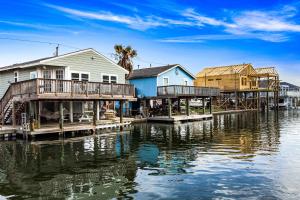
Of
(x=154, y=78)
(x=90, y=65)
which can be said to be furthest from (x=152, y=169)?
(x=154, y=78)

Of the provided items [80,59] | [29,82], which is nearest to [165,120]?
[80,59]

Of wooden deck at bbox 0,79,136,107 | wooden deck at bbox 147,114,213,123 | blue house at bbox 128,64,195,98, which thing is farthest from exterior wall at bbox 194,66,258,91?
wooden deck at bbox 0,79,136,107

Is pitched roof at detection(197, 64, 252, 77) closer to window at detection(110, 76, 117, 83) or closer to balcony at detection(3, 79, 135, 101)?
window at detection(110, 76, 117, 83)

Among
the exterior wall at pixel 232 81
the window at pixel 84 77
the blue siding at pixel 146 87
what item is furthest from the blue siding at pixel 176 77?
the exterior wall at pixel 232 81

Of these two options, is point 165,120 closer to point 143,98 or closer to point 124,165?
point 143,98

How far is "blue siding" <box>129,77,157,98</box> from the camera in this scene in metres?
49.9

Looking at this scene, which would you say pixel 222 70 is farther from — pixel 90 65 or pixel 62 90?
pixel 62 90

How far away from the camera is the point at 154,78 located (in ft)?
164

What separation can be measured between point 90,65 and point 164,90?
13716mm

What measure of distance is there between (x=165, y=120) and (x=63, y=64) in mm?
17285

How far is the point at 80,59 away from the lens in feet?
120

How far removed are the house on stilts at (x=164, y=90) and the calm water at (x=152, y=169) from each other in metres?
19.1

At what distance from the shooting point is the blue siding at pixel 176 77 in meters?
50.7

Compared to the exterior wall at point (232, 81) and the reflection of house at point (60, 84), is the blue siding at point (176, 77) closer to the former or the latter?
the reflection of house at point (60, 84)
